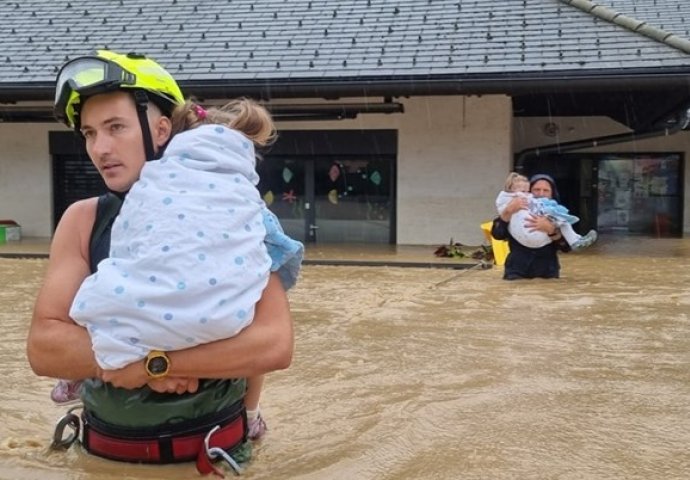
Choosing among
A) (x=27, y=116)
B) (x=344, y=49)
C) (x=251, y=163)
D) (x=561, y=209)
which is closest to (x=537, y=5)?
(x=344, y=49)

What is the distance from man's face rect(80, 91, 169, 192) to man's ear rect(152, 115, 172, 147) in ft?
0.12

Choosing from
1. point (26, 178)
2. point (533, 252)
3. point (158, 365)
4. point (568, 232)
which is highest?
point (26, 178)

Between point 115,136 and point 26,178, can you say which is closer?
point 115,136

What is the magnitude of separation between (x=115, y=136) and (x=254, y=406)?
1125 mm

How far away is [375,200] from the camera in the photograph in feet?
51.2

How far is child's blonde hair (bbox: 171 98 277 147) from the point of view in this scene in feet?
7.81

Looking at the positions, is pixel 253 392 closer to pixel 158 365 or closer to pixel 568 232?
pixel 158 365

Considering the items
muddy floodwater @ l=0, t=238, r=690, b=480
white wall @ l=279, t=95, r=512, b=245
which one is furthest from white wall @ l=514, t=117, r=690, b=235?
muddy floodwater @ l=0, t=238, r=690, b=480

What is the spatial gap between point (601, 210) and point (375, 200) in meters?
6.57

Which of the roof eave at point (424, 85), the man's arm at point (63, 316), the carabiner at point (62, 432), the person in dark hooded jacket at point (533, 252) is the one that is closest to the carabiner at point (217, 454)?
the man's arm at point (63, 316)

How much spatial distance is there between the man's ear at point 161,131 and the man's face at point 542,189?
21.3ft

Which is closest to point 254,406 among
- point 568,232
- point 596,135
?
point 568,232

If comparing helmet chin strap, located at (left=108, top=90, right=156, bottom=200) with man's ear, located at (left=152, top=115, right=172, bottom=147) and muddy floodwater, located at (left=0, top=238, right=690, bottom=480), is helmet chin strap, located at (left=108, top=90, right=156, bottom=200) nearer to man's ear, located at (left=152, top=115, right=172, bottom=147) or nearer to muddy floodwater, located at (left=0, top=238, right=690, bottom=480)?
man's ear, located at (left=152, top=115, right=172, bottom=147)

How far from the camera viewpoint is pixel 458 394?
12.2 ft
